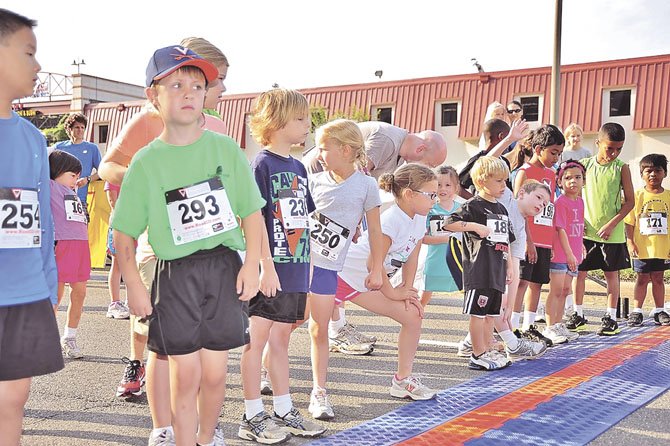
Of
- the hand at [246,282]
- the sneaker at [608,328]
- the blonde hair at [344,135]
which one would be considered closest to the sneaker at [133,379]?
the hand at [246,282]

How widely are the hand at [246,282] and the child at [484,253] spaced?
245cm

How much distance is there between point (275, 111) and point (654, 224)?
5169 mm

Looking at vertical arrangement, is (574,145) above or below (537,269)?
above

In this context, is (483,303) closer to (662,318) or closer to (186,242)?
(186,242)

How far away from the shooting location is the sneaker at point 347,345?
551 cm

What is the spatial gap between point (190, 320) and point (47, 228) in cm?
64

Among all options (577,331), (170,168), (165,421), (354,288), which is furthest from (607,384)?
(170,168)

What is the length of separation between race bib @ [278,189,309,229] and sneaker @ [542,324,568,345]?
328cm

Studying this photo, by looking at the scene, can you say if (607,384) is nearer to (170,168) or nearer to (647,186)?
(170,168)

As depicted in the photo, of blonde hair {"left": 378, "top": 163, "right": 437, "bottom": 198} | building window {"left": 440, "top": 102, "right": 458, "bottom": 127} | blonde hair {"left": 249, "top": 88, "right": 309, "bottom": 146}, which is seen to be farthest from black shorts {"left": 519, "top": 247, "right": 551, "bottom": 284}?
building window {"left": 440, "top": 102, "right": 458, "bottom": 127}

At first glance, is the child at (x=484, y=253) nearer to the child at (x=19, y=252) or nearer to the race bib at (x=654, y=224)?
the race bib at (x=654, y=224)

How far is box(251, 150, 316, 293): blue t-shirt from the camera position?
3.43 meters

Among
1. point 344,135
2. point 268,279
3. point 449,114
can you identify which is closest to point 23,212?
point 268,279

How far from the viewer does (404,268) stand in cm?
450
